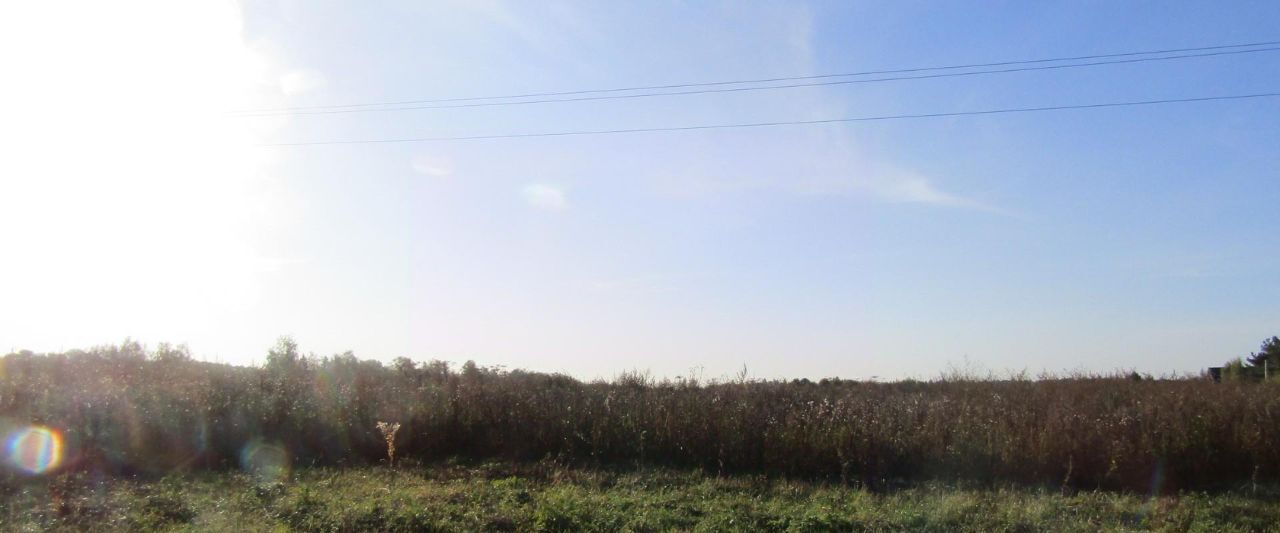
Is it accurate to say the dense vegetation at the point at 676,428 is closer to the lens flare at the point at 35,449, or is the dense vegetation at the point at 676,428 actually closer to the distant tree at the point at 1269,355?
the lens flare at the point at 35,449

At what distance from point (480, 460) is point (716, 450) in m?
3.55

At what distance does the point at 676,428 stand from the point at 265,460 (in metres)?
→ 6.05

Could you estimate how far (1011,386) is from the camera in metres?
17.8

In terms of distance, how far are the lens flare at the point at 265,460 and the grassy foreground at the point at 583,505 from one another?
0.46 metres

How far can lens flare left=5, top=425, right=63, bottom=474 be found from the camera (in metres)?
11.4

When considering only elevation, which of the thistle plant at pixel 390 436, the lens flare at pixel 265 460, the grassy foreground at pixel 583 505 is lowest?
the grassy foreground at pixel 583 505

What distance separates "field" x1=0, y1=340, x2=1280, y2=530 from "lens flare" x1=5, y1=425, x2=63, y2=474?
Answer: 44 millimetres

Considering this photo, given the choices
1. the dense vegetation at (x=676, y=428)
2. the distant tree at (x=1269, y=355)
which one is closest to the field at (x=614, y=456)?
the dense vegetation at (x=676, y=428)

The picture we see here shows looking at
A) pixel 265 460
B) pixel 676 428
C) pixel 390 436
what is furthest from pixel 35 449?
pixel 676 428

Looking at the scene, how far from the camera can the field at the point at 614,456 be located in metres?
8.99

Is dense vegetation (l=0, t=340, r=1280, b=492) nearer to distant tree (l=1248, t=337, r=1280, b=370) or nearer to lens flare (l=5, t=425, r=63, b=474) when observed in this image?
lens flare (l=5, t=425, r=63, b=474)

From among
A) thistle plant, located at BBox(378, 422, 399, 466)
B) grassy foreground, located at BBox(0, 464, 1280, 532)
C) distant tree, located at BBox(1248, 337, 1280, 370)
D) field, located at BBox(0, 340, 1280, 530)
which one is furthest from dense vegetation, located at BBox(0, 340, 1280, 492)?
distant tree, located at BBox(1248, 337, 1280, 370)

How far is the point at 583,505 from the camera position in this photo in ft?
30.0

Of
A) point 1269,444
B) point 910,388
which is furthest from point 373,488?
point 910,388
